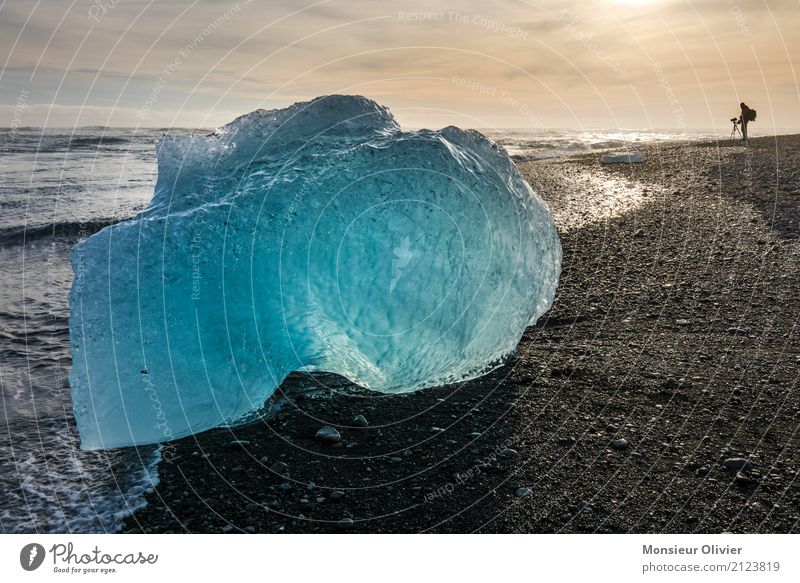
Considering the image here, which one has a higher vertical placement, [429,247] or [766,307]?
[429,247]

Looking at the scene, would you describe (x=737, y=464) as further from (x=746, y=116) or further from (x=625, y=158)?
(x=746, y=116)

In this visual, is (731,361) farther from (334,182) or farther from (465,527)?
(334,182)

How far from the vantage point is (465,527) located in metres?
4.20

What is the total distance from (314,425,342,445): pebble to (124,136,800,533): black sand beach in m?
0.06

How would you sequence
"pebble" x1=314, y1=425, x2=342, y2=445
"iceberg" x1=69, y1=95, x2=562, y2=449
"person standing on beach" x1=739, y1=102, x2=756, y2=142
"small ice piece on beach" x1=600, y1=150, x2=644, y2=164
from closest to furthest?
"iceberg" x1=69, y1=95, x2=562, y2=449 < "pebble" x1=314, y1=425, x2=342, y2=445 < "small ice piece on beach" x1=600, y1=150, x2=644, y2=164 < "person standing on beach" x1=739, y1=102, x2=756, y2=142

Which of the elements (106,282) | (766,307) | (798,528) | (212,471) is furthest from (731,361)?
(106,282)

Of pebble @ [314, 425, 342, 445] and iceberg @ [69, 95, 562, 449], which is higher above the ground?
iceberg @ [69, 95, 562, 449]

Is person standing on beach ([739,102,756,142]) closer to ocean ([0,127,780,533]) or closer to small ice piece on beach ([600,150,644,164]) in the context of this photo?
small ice piece on beach ([600,150,644,164])

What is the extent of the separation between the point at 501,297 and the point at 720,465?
6.97 ft

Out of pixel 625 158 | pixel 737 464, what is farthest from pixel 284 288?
pixel 625 158

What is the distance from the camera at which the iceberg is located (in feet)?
16.2

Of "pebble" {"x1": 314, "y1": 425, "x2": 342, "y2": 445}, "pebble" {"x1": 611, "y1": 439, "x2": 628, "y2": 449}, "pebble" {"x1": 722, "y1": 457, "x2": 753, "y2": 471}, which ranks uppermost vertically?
"pebble" {"x1": 314, "y1": 425, "x2": 342, "y2": 445}

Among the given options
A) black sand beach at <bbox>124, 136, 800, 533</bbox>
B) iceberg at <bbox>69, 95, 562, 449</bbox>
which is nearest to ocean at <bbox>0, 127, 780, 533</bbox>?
iceberg at <bbox>69, 95, 562, 449</bbox>

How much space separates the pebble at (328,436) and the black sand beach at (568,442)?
6 cm
